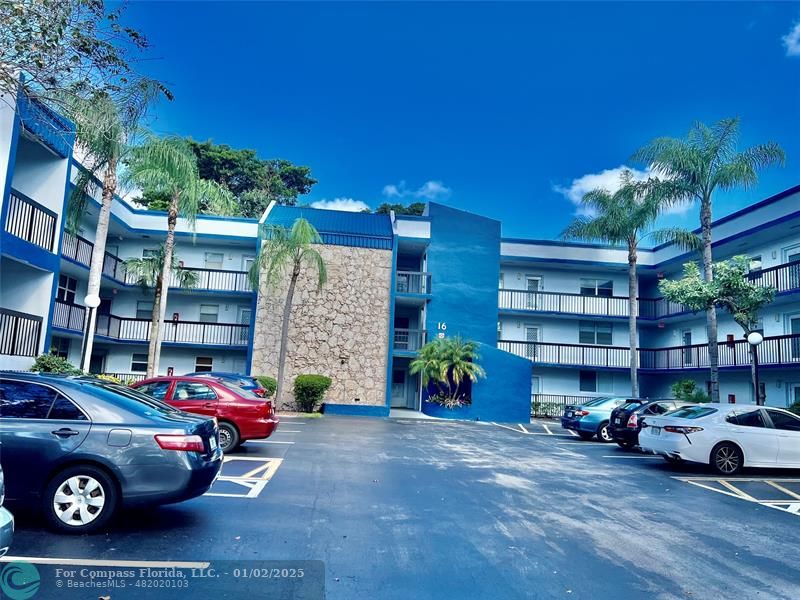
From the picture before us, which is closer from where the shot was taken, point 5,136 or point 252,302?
point 5,136

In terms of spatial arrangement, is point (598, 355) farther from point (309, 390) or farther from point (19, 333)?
point (19, 333)

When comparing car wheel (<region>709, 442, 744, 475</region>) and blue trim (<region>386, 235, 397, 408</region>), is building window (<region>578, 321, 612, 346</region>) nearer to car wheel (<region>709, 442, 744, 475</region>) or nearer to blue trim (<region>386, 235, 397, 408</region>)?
blue trim (<region>386, 235, 397, 408</region>)

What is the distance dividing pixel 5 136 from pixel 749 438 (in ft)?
60.6

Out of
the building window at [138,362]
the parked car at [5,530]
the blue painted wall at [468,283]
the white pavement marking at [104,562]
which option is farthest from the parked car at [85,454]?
the building window at [138,362]

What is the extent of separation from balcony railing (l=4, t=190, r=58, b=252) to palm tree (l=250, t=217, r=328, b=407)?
8.04 m

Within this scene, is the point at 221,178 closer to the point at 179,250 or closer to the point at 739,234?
the point at 179,250

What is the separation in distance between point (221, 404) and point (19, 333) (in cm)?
844

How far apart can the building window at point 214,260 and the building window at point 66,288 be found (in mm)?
6194

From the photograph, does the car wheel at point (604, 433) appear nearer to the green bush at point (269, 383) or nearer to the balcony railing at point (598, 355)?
the balcony railing at point (598, 355)

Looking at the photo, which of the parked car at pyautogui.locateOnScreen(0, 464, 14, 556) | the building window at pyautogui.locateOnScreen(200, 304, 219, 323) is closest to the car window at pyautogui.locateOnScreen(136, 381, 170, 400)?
the parked car at pyautogui.locateOnScreen(0, 464, 14, 556)

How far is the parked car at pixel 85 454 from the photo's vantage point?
566 centimetres

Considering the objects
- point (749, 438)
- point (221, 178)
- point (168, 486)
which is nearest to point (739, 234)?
point (749, 438)

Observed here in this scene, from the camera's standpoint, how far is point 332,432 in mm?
16766

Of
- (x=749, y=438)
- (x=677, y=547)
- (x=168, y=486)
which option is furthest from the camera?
(x=749, y=438)
